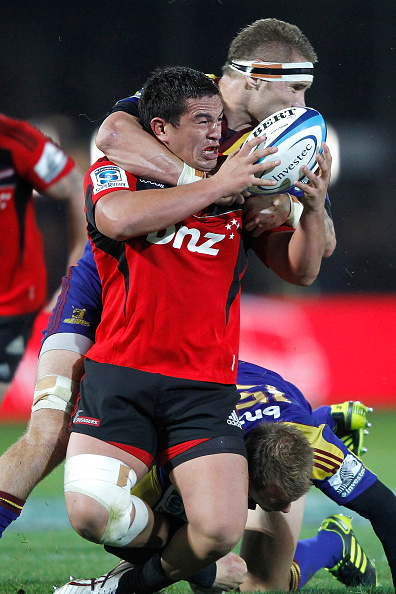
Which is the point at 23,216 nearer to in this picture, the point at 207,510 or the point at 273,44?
the point at 273,44

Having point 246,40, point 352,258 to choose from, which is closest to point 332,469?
point 246,40

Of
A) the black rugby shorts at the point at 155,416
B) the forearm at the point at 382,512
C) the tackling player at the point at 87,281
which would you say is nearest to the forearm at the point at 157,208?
the tackling player at the point at 87,281

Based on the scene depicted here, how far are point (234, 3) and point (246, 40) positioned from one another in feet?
17.5

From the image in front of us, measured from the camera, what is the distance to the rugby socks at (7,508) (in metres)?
2.96

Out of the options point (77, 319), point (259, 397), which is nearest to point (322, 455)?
point (259, 397)

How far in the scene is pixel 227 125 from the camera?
3436 mm

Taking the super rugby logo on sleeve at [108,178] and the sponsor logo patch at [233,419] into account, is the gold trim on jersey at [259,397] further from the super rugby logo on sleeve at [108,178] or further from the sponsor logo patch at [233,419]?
the super rugby logo on sleeve at [108,178]

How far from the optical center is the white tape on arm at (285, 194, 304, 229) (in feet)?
10.2

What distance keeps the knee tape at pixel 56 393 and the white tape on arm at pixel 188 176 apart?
3.07ft

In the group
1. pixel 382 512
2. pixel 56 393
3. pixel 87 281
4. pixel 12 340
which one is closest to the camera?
pixel 382 512

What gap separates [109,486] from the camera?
2.65 metres

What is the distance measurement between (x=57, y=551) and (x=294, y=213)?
2427 mm

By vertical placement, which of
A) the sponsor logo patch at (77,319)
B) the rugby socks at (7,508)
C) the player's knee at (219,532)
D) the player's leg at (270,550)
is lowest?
the player's leg at (270,550)

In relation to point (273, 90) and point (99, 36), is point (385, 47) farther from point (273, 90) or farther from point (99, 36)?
point (273, 90)
